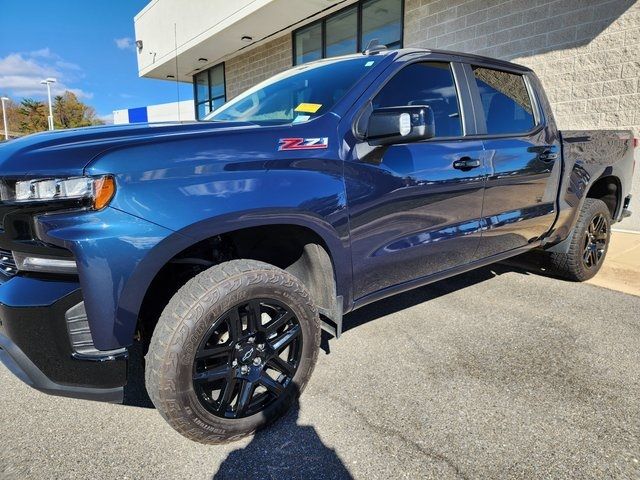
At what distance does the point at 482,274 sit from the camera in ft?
15.1

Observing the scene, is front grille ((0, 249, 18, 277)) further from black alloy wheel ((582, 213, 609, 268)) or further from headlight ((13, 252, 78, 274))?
black alloy wheel ((582, 213, 609, 268))

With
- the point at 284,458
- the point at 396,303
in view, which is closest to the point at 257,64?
the point at 396,303

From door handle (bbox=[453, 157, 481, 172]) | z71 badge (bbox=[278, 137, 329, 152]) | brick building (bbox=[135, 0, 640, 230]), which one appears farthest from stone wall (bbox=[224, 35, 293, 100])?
z71 badge (bbox=[278, 137, 329, 152])

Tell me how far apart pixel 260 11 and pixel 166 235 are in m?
9.69

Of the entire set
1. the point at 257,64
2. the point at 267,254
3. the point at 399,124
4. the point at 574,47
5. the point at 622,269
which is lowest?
the point at 622,269

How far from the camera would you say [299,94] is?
9.08 ft

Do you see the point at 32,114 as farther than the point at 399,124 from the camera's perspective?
Yes

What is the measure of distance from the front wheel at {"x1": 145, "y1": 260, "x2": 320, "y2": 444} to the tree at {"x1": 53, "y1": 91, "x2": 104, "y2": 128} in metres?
58.3

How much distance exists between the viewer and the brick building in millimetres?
5863

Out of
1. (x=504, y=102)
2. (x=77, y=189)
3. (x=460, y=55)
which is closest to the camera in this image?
(x=77, y=189)

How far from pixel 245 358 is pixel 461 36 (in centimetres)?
736

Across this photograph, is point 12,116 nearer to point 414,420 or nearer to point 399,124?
point 399,124

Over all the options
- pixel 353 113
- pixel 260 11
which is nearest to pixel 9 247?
pixel 353 113

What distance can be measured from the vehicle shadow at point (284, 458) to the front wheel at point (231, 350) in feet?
0.26
